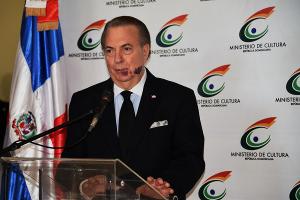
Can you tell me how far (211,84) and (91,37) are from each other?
1.12 m

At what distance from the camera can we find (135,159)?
9.27ft

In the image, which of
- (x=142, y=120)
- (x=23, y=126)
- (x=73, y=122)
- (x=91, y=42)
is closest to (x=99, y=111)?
(x=73, y=122)

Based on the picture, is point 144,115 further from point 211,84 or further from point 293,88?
point 293,88

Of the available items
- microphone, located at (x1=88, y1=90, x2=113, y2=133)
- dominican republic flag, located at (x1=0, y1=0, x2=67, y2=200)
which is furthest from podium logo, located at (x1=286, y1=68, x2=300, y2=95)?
dominican republic flag, located at (x1=0, y1=0, x2=67, y2=200)

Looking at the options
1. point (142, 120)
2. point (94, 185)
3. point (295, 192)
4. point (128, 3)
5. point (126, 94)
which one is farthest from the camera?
point (128, 3)

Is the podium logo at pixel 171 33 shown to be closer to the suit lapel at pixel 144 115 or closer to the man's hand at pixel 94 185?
the suit lapel at pixel 144 115

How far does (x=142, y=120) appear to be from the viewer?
2.85 meters

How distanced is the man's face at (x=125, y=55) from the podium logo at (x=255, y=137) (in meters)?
0.94

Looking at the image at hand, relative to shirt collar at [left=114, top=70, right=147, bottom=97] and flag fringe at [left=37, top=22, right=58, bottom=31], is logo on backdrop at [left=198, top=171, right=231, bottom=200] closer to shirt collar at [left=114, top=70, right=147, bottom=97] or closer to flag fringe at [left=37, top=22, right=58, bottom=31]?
shirt collar at [left=114, top=70, right=147, bottom=97]

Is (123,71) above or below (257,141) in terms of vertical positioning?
above

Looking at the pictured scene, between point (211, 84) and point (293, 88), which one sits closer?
point (293, 88)

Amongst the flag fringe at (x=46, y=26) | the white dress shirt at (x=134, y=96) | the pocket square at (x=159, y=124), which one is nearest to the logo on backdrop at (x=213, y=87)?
the pocket square at (x=159, y=124)

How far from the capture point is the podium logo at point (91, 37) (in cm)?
329

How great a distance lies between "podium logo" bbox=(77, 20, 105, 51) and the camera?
3.29 metres
